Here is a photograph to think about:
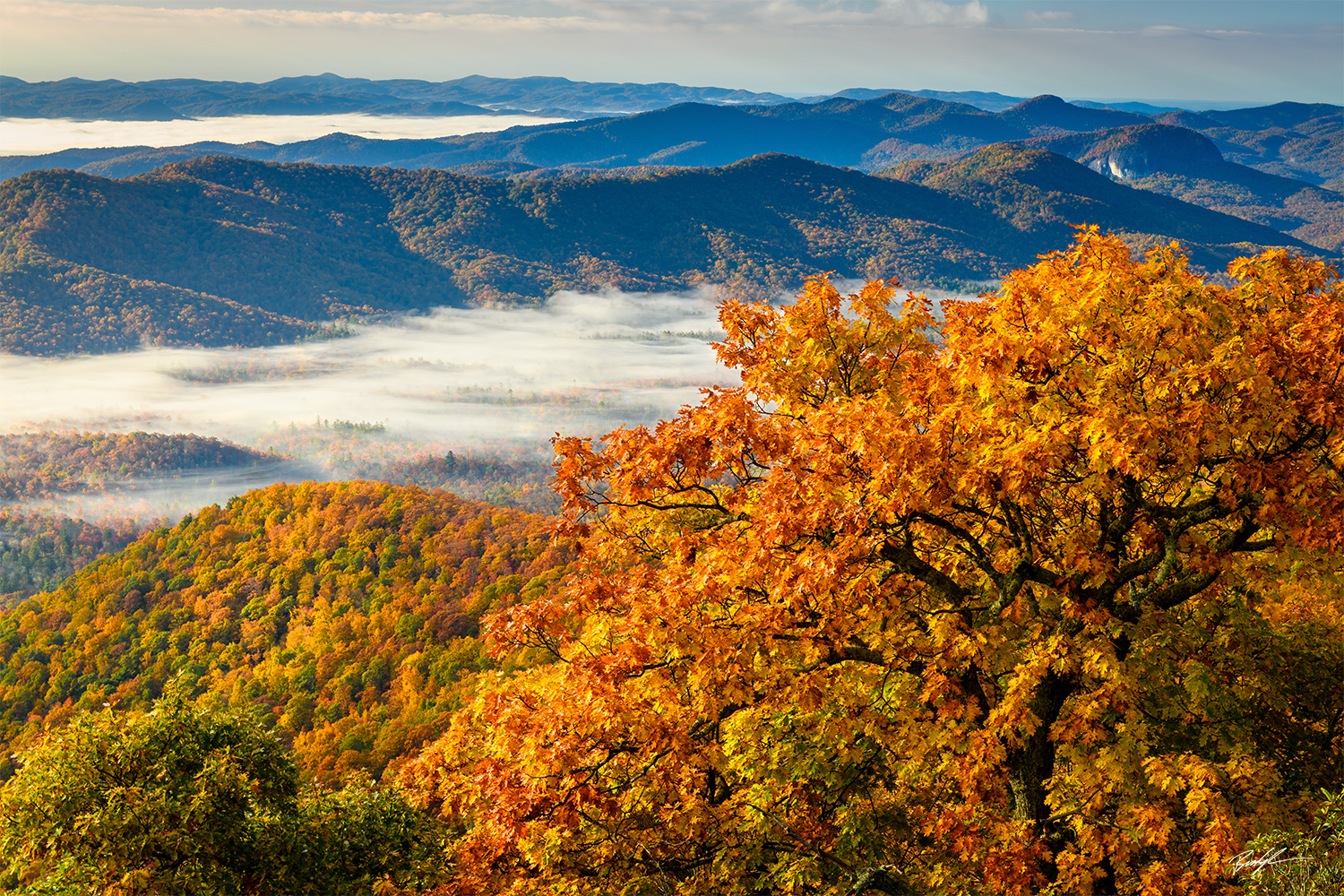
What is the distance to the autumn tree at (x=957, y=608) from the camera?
958cm

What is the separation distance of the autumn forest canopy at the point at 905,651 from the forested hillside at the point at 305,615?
6263cm

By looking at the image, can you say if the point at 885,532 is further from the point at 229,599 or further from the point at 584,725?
the point at 229,599

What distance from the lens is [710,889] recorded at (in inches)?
504

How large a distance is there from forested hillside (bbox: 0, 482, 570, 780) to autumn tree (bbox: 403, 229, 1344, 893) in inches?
2594

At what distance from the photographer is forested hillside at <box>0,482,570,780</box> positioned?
88062 millimetres

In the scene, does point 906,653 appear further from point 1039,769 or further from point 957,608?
point 1039,769

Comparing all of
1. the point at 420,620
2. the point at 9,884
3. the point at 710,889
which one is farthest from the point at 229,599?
the point at 710,889

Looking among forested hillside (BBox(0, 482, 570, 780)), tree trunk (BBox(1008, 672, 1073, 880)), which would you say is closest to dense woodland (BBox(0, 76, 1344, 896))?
tree trunk (BBox(1008, 672, 1073, 880))
